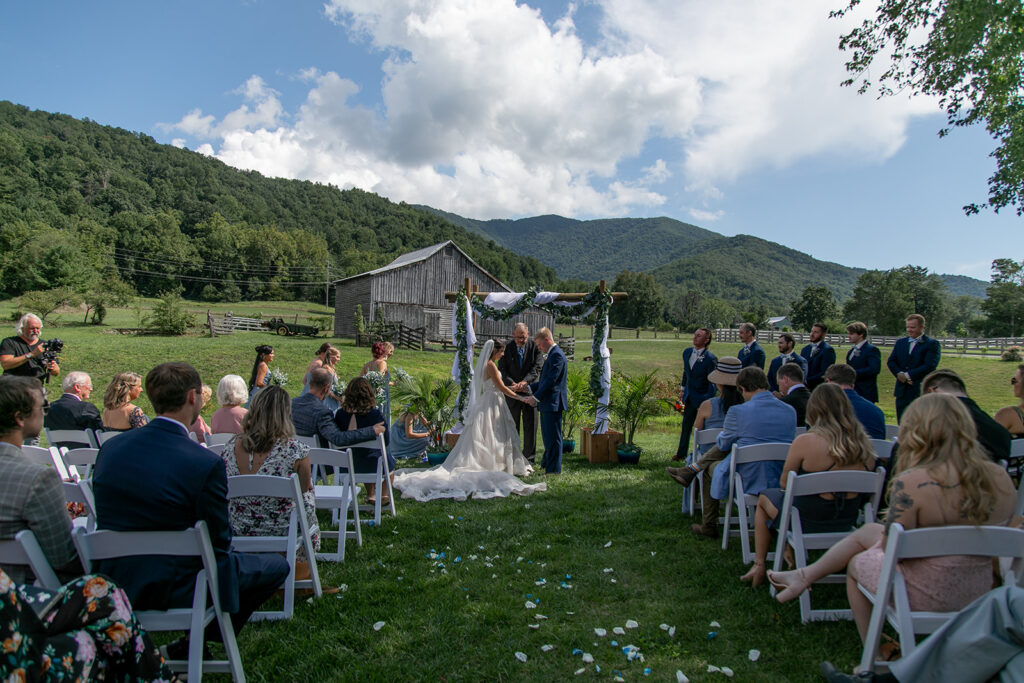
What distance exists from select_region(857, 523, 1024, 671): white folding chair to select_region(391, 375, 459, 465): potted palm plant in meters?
7.26

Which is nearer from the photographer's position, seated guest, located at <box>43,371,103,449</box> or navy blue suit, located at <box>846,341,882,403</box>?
seated guest, located at <box>43,371,103,449</box>

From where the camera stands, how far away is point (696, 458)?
6199mm

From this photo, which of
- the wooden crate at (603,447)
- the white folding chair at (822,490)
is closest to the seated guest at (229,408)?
the white folding chair at (822,490)

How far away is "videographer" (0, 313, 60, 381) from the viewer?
706cm

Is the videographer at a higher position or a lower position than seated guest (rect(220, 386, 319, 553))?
higher

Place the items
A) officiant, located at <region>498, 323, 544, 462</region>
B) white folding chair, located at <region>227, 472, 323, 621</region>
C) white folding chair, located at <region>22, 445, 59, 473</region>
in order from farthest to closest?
officiant, located at <region>498, 323, 544, 462</region>
white folding chair, located at <region>22, 445, 59, 473</region>
white folding chair, located at <region>227, 472, 323, 621</region>

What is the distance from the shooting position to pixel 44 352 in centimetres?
739

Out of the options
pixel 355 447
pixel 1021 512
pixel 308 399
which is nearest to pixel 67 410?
pixel 308 399

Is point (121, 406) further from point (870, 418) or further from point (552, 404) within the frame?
point (870, 418)

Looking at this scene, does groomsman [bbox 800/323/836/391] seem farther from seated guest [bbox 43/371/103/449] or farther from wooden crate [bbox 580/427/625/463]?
seated guest [bbox 43/371/103/449]

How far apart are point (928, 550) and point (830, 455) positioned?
4.61ft

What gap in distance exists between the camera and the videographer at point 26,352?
706 centimetres

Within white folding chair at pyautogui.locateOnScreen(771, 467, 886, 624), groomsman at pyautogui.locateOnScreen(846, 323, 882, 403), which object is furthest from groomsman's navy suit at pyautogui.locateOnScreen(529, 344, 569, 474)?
white folding chair at pyautogui.locateOnScreen(771, 467, 886, 624)

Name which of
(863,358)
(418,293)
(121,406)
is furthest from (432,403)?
(418,293)
